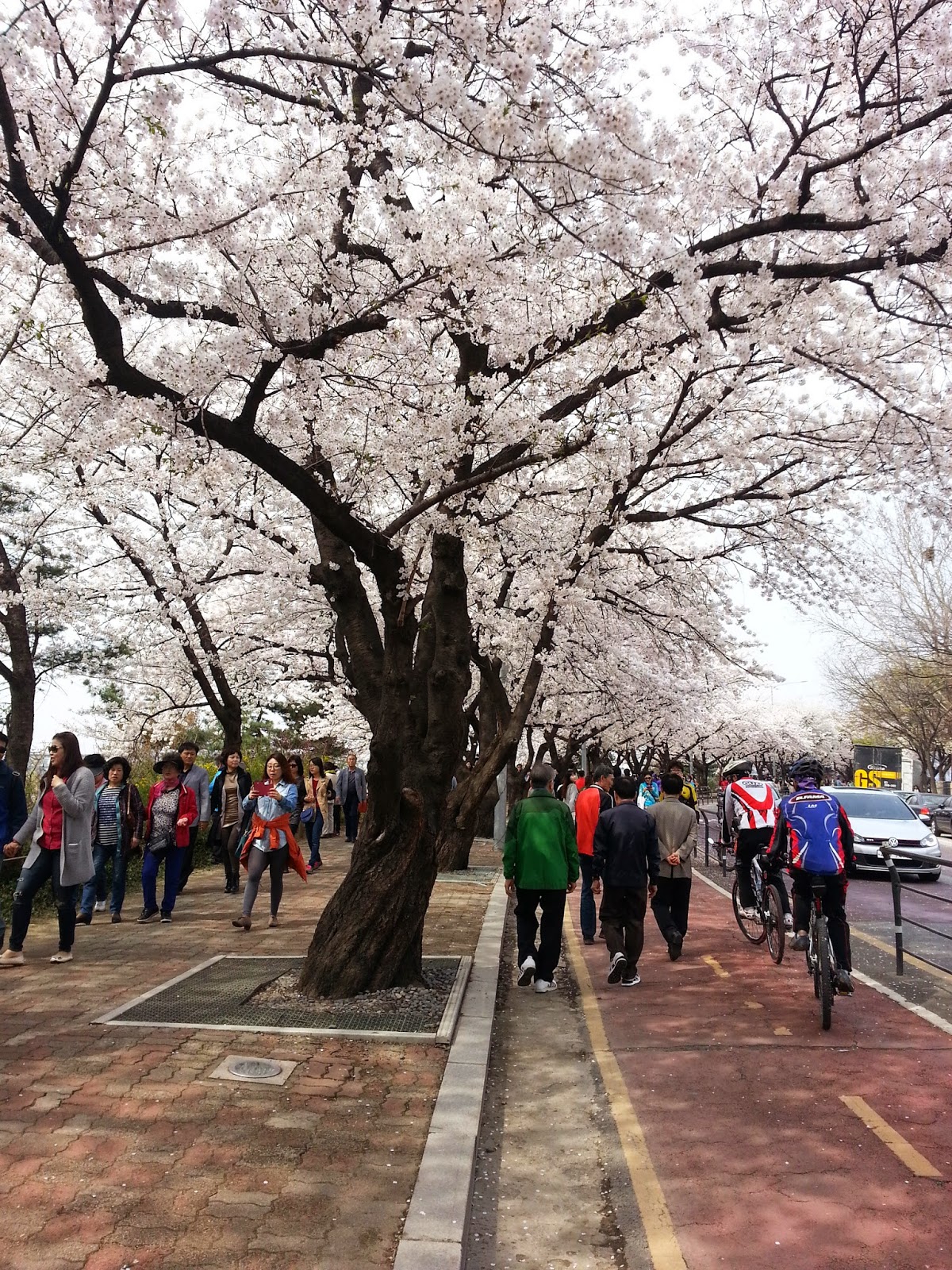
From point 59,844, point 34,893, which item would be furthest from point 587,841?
point 34,893

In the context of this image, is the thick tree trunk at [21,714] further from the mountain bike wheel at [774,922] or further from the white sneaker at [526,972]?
the mountain bike wheel at [774,922]

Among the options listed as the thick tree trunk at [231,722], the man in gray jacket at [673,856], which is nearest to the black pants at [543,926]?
the man in gray jacket at [673,856]

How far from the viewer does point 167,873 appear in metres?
10.9

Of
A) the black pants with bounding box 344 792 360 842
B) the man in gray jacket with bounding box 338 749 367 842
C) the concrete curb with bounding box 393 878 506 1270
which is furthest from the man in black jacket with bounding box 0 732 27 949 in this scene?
the black pants with bounding box 344 792 360 842

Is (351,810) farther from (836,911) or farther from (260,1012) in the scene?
(836,911)

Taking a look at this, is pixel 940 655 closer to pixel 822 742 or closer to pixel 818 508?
pixel 818 508

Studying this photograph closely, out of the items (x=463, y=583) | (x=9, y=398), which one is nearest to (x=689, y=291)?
(x=463, y=583)

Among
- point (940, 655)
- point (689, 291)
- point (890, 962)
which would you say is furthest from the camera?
point (940, 655)

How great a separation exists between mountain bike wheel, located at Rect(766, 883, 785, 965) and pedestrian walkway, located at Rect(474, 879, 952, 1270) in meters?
0.83

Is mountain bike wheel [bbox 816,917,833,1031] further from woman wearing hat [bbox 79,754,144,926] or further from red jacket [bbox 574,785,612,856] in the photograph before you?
woman wearing hat [bbox 79,754,144,926]

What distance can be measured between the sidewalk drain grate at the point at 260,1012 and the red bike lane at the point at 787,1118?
1.24m

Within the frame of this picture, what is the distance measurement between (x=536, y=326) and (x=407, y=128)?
2.46m

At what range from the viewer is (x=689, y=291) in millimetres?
7004

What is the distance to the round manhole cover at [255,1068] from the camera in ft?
17.7
